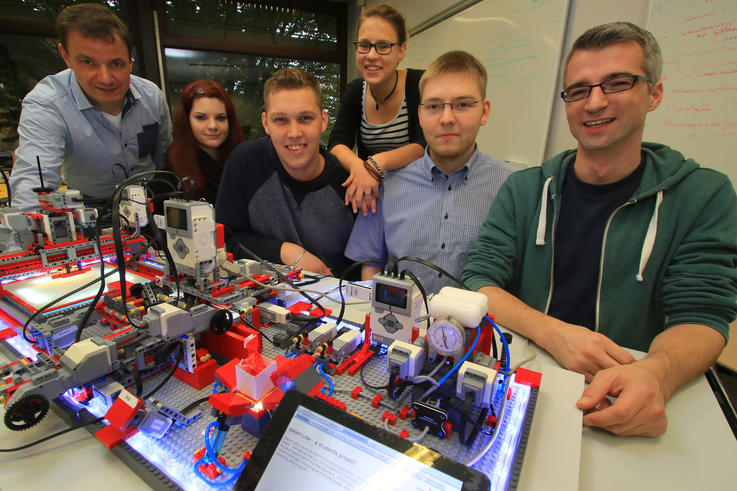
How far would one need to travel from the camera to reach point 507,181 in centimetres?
153

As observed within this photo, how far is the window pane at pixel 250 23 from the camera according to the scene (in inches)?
178

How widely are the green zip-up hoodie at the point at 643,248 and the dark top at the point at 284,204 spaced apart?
829 mm

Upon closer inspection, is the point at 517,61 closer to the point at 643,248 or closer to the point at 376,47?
the point at 376,47

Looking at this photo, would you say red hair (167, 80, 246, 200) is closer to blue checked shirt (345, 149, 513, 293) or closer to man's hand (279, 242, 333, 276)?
man's hand (279, 242, 333, 276)

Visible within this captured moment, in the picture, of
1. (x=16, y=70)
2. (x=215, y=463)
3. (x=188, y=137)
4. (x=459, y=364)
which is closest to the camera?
(x=215, y=463)

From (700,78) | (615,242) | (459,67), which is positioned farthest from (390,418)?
(700,78)

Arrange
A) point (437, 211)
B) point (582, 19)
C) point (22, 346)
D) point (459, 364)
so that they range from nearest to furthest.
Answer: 1. point (459, 364)
2. point (22, 346)
3. point (437, 211)
4. point (582, 19)

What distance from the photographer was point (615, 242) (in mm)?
1282

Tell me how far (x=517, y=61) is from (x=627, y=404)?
270 cm

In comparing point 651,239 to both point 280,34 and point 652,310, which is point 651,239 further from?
point 280,34

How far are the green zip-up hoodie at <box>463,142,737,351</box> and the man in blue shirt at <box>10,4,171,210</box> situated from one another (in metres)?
2.07

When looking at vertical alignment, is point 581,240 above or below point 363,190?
below

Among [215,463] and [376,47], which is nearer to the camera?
[215,463]

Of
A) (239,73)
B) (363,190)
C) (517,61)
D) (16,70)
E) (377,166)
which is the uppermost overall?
(239,73)
